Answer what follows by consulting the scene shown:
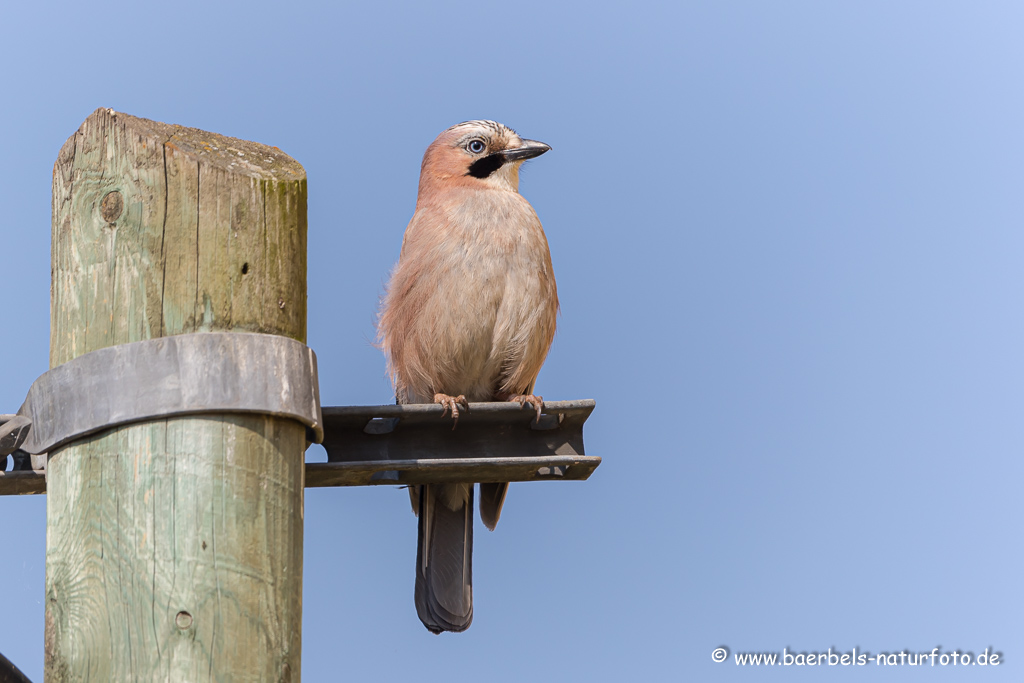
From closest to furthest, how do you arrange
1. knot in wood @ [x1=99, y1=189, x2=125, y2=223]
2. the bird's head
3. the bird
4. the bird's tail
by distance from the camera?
knot in wood @ [x1=99, y1=189, x2=125, y2=223] → the bird's tail → the bird → the bird's head

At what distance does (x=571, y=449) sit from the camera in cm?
382

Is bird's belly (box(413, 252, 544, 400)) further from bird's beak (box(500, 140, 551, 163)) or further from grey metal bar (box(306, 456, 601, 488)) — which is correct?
grey metal bar (box(306, 456, 601, 488))

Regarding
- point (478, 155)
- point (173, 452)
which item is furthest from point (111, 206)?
point (478, 155)

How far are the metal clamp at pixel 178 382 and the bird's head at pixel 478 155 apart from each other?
3.91m

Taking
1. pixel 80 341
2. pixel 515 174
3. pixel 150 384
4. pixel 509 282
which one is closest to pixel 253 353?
pixel 150 384

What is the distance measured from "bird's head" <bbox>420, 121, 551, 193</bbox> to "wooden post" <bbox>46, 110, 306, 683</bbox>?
3652mm

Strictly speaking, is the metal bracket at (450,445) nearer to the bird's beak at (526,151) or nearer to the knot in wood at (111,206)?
the knot in wood at (111,206)

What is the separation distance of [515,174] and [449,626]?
2756 millimetres

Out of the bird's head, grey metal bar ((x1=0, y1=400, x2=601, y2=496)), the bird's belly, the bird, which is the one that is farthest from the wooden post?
the bird's head

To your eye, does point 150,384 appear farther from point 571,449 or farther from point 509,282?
point 509,282

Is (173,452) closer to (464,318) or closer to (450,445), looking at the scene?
(450,445)

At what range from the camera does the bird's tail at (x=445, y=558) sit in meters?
5.09

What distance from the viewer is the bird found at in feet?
18.0

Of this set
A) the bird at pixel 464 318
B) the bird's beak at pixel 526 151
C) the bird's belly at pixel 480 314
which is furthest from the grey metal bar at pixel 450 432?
the bird's beak at pixel 526 151
